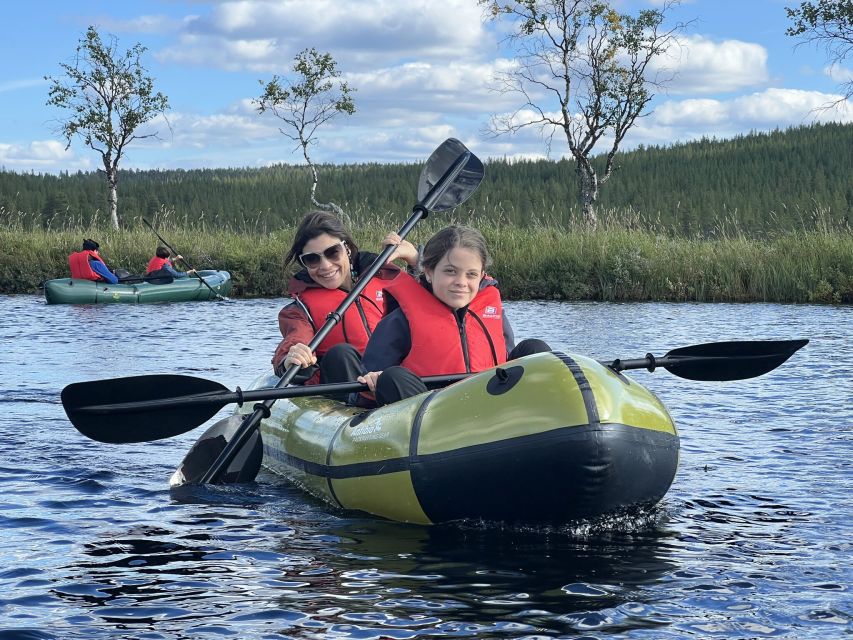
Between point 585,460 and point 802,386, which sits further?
point 802,386

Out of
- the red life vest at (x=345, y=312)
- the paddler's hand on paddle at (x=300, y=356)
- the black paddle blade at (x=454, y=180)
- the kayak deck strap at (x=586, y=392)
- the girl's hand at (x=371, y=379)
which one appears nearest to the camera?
the kayak deck strap at (x=586, y=392)

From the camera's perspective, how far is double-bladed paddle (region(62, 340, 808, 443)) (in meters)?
4.95

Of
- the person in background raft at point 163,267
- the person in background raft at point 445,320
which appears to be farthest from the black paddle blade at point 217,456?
the person in background raft at point 163,267

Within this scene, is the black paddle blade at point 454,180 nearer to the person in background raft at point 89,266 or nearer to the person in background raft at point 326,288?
the person in background raft at point 326,288

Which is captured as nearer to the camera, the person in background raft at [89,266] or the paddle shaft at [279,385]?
the paddle shaft at [279,385]

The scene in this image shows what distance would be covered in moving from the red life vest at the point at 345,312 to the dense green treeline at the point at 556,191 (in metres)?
24.6

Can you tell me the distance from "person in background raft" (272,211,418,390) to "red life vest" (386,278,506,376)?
82 cm

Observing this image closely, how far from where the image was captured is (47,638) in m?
3.30

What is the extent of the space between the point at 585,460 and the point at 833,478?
6.76 ft

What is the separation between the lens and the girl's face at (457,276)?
4895mm

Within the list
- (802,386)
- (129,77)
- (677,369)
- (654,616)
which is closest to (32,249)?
(129,77)

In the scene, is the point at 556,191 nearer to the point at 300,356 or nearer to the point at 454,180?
the point at 454,180

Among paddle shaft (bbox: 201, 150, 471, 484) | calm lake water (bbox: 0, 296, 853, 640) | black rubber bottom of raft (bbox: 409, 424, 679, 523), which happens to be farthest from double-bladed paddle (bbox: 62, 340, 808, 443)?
black rubber bottom of raft (bbox: 409, 424, 679, 523)

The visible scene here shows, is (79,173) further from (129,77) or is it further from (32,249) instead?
(32,249)
